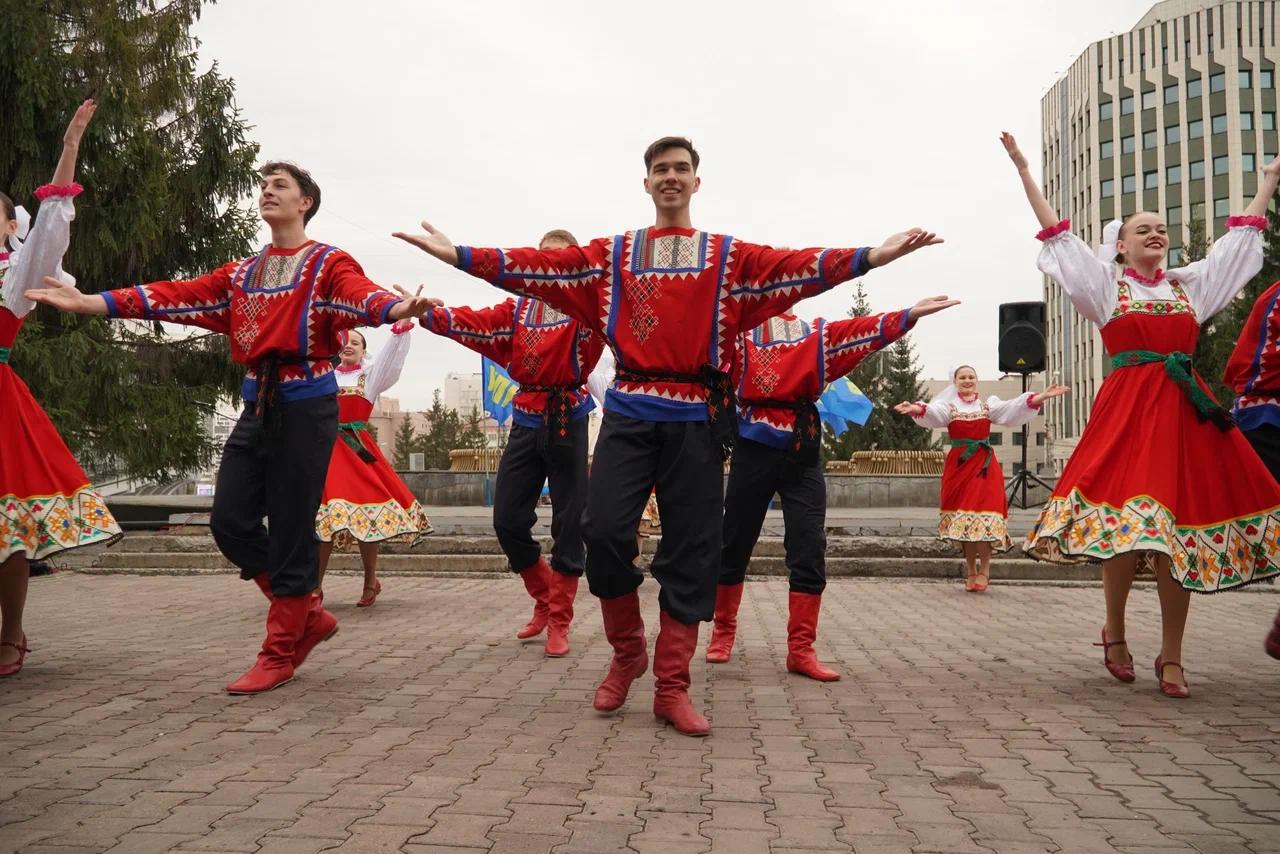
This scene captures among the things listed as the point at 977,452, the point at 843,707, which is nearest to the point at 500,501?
the point at 843,707

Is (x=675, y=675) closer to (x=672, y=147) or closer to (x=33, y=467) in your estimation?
(x=672, y=147)

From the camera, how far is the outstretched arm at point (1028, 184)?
507cm

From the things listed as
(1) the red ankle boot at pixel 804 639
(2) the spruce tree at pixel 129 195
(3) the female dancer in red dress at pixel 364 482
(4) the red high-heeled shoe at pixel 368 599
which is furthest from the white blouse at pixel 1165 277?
(2) the spruce tree at pixel 129 195

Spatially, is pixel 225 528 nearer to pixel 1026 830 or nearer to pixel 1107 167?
pixel 1026 830

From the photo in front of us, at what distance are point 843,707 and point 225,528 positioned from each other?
9.47 feet

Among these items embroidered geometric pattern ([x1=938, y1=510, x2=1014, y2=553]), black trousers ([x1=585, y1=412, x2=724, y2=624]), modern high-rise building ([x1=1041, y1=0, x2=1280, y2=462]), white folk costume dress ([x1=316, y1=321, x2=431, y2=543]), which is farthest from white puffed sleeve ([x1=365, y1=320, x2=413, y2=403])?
modern high-rise building ([x1=1041, y1=0, x2=1280, y2=462])

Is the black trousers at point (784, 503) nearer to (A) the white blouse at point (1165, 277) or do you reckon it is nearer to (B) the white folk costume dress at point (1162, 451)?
(B) the white folk costume dress at point (1162, 451)

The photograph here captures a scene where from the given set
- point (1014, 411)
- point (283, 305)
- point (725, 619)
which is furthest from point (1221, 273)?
point (283, 305)

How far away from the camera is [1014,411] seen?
9664 mm

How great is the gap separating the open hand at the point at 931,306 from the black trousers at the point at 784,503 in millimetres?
965

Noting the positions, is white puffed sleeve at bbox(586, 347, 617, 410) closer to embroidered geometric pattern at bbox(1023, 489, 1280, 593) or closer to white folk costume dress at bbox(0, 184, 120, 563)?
white folk costume dress at bbox(0, 184, 120, 563)

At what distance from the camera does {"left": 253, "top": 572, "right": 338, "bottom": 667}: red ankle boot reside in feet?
17.4

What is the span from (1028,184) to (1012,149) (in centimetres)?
18

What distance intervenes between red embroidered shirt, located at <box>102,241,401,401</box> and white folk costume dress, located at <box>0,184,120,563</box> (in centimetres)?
40
